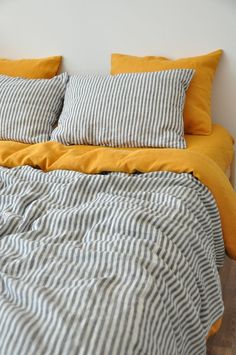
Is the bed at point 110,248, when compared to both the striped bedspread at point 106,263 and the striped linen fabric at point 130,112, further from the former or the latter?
the striped linen fabric at point 130,112

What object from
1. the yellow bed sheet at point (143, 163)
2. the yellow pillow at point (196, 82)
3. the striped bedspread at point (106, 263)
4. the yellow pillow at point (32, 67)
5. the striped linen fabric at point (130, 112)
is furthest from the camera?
the yellow pillow at point (32, 67)

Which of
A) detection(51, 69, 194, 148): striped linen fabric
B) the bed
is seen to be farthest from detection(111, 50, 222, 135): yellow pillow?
the bed

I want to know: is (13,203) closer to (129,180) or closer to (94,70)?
(129,180)

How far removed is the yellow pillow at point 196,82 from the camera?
6.95 ft

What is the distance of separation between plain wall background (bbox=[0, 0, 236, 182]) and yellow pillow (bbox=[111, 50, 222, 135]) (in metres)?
0.10

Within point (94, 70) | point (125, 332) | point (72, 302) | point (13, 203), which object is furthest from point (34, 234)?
point (94, 70)

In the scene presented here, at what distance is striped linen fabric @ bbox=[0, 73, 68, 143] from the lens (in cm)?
214

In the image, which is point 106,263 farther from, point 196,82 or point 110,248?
point 196,82

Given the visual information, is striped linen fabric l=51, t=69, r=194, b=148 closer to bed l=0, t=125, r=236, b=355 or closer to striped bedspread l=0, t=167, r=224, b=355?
bed l=0, t=125, r=236, b=355

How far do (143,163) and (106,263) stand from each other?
24.2 inches

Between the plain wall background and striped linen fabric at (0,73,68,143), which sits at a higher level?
the plain wall background

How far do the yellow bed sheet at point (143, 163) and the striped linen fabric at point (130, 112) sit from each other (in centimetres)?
21

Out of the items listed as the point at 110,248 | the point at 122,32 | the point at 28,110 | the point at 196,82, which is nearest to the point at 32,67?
the point at 28,110

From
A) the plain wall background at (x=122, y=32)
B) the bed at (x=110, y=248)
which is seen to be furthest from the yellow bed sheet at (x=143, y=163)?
the plain wall background at (x=122, y=32)
